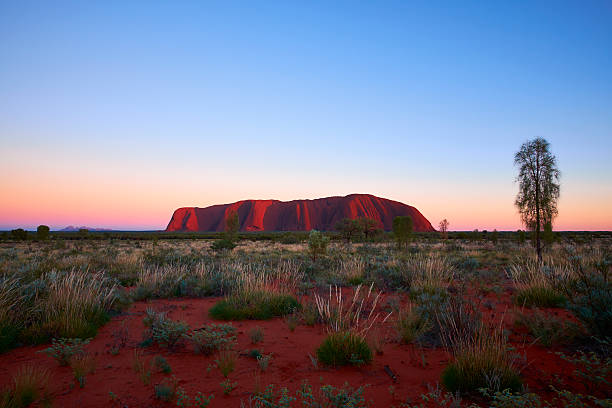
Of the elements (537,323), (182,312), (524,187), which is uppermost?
(524,187)

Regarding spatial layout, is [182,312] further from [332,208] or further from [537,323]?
[332,208]

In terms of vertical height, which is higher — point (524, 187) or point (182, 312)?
point (524, 187)

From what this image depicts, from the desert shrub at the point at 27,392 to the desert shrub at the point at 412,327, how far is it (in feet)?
14.7

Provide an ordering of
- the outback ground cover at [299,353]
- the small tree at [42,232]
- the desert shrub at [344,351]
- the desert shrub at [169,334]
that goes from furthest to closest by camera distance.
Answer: the small tree at [42,232], the desert shrub at [169,334], the desert shrub at [344,351], the outback ground cover at [299,353]

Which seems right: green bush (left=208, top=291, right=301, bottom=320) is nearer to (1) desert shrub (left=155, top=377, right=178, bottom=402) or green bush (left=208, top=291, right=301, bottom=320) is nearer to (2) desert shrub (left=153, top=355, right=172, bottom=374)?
(2) desert shrub (left=153, top=355, right=172, bottom=374)

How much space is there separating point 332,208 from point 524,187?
113m

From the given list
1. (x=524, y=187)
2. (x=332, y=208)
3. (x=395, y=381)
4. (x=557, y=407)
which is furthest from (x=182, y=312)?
(x=332, y=208)

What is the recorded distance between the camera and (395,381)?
3.64m

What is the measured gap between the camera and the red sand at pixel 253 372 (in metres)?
3.34

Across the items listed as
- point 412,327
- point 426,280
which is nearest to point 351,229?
point 426,280

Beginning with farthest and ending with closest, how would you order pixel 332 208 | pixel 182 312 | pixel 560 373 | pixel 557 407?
pixel 332 208, pixel 182 312, pixel 560 373, pixel 557 407

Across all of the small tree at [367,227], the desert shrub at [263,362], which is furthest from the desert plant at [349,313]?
the small tree at [367,227]

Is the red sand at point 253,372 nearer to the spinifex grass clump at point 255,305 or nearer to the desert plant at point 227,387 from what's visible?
the desert plant at point 227,387

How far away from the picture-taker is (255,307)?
660cm
